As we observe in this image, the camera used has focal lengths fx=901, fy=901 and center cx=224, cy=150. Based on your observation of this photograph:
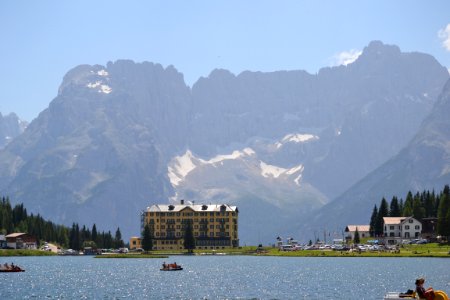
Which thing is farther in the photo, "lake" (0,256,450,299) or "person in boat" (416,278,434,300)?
"lake" (0,256,450,299)

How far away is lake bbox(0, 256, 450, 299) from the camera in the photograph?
129 m

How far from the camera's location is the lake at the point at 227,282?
12912 cm

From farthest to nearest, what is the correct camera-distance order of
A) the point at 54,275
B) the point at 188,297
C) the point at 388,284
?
the point at 54,275
the point at 388,284
the point at 188,297

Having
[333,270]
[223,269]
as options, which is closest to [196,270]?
[223,269]

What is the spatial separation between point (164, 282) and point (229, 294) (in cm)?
2929

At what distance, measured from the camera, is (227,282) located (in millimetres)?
153500

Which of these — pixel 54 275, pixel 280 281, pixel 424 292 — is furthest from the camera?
pixel 54 275

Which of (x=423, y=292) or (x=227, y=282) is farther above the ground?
(x=227, y=282)

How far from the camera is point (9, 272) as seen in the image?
189250mm

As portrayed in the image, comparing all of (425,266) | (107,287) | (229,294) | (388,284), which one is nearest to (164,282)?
(107,287)

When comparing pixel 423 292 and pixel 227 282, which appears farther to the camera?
pixel 227 282

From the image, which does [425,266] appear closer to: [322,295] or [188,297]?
[322,295]

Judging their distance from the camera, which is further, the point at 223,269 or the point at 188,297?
the point at 223,269

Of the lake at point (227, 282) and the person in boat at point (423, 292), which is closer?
the person in boat at point (423, 292)
